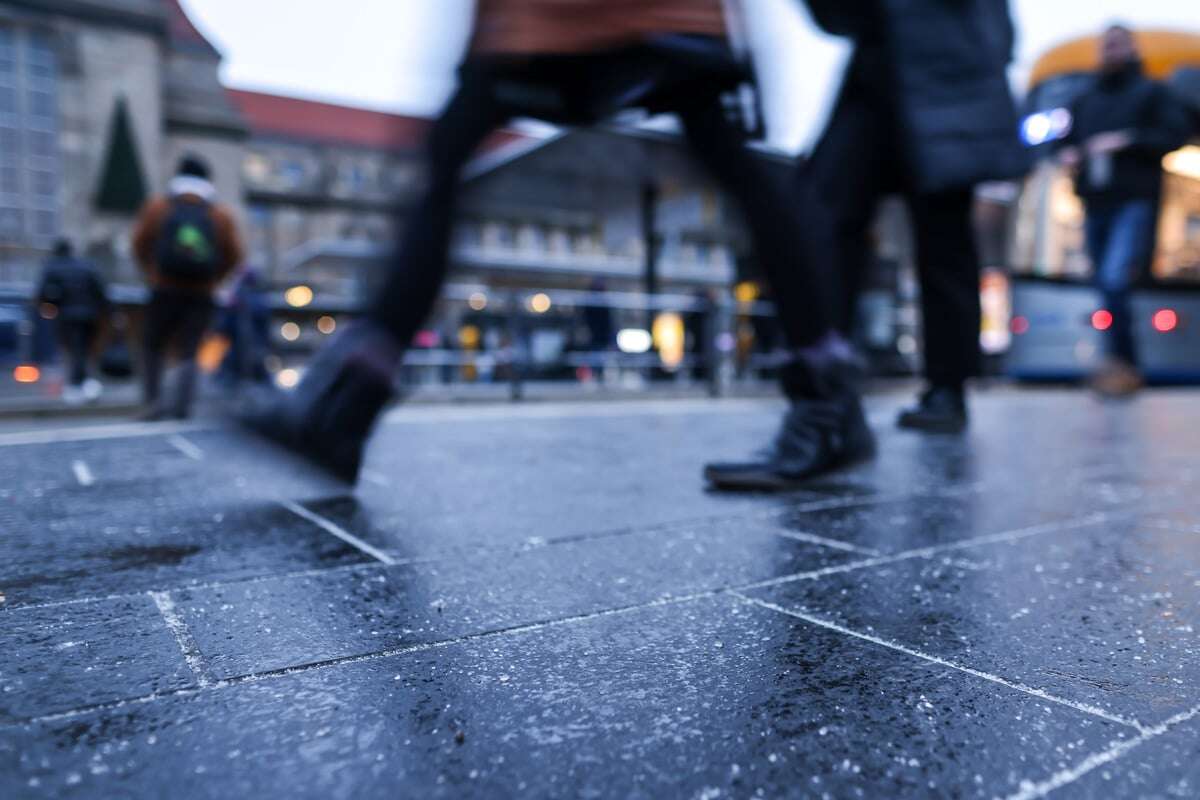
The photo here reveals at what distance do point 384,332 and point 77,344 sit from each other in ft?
24.2

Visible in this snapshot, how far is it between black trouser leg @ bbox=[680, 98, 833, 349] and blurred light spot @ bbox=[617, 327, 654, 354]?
6915 millimetres

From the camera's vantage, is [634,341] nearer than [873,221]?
No

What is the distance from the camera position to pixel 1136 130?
5.49m

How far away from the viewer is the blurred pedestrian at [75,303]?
25.3 ft

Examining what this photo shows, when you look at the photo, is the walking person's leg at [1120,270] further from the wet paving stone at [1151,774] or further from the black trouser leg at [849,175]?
the wet paving stone at [1151,774]

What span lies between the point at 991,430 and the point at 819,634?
3004 millimetres

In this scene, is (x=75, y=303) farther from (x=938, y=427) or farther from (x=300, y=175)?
(x=300, y=175)

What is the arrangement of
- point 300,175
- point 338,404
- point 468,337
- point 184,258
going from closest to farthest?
point 338,404 → point 184,258 → point 468,337 → point 300,175

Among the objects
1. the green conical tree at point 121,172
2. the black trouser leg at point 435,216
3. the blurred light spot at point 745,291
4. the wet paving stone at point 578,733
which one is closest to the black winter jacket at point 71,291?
the blurred light spot at point 745,291

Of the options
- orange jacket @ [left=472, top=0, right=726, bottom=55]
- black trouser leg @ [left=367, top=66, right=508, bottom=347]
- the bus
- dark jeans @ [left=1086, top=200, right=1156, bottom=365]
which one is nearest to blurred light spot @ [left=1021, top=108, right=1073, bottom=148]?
dark jeans @ [left=1086, top=200, right=1156, bottom=365]

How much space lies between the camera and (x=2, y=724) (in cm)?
71

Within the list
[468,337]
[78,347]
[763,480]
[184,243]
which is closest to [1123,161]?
[763,480]

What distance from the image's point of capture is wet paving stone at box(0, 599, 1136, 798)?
62 centimetres

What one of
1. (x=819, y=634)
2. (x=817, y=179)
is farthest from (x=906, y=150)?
(x=819, y=634)
